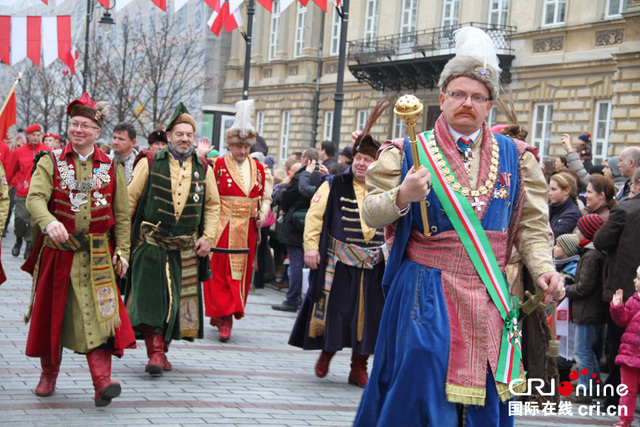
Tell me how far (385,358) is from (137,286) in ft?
11.5

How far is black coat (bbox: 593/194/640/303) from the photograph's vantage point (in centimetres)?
702

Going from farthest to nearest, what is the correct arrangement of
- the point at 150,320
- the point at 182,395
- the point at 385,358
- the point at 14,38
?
the point at 14,38 < the point at 150,320 < the point at 182,395 < the point at 385,358

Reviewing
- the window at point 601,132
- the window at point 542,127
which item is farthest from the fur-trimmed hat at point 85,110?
the window at point 542,127

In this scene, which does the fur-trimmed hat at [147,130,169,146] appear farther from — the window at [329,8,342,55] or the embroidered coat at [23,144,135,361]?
the window at [329,8,342,55]

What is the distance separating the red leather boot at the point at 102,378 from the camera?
5.72 meters

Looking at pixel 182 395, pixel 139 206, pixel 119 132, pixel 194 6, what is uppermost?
pixel 194 6

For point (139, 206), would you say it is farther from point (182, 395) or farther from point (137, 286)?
point (182, 395)

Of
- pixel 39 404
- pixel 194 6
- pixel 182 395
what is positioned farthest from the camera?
pixel 194 6

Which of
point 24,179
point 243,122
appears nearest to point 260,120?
point 24,179

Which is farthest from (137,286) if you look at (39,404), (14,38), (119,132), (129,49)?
(129,49)

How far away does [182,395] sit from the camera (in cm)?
636

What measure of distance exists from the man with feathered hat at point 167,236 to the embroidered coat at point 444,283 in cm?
333

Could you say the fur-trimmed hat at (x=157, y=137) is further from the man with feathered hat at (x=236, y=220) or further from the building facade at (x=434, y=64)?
the building facade at (x=434, y=64)

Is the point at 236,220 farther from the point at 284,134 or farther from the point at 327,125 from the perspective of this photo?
the point at 284,134
